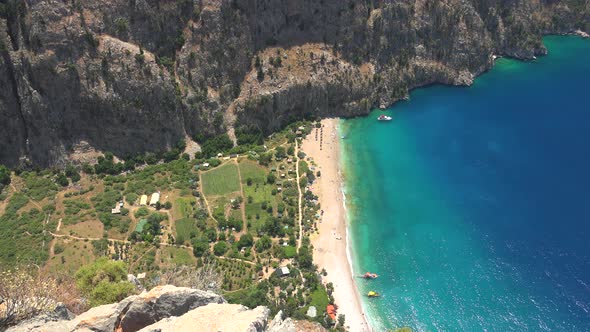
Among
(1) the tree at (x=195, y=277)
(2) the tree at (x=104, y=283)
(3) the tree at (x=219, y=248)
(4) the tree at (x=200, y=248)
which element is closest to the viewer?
(2) the tree at (x=104, y=283)

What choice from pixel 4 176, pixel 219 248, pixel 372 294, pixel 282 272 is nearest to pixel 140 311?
pixel 282 272

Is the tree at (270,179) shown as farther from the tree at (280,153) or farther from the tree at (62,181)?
the tree at (62,181)

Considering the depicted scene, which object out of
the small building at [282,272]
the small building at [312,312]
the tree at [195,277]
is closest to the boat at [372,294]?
the small building at [312,312]

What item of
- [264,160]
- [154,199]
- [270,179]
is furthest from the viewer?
[264,160]

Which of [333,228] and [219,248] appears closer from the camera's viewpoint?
[219,248]

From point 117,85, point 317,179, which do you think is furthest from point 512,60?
point 117,85

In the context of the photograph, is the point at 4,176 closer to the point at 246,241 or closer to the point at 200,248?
the point at 200,248
